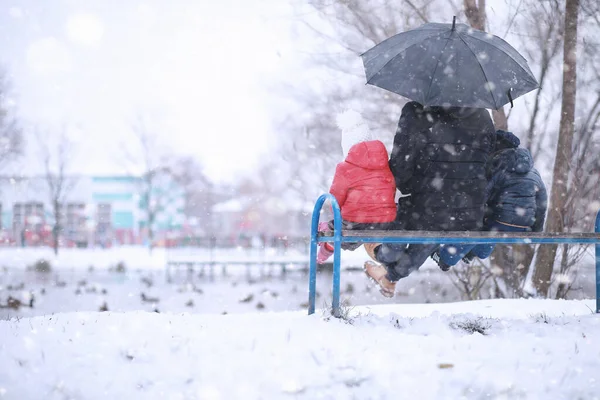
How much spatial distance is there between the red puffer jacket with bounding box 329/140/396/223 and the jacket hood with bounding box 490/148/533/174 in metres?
0.90

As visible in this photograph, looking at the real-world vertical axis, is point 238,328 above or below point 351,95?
below

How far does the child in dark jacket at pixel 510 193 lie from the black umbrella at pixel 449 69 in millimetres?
409

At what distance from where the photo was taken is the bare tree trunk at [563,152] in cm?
684

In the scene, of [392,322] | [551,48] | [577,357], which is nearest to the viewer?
[577,357]

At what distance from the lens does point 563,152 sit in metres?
6.82

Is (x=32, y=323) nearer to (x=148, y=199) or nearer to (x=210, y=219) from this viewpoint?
(x=148, y=199)

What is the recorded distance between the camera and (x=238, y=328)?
3383 mm

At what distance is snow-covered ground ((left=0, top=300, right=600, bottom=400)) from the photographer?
8.64ft

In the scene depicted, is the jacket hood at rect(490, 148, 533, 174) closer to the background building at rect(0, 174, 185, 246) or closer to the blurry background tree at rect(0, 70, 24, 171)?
the blurry background tree at rect(0, 70, 24, 171)

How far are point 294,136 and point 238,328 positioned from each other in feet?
40.4

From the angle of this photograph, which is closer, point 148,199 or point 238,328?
point 238,328

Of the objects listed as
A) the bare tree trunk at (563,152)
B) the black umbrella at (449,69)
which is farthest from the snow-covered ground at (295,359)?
the bare tree trunk at (563,152)

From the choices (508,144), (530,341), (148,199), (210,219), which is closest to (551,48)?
(508,144)

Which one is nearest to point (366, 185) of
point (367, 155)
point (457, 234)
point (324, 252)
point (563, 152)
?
point (367, 155)
